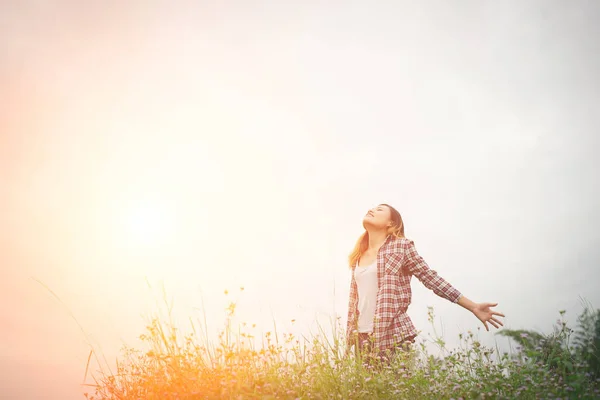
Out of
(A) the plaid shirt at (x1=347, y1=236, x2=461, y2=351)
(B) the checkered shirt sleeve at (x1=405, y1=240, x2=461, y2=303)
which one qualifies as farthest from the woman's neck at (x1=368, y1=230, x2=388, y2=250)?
(B) the checkered shirt sleeve at (x1=405, y1=240, x2=461, y2=303)

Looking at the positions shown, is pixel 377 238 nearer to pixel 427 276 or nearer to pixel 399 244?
pixel 399 244

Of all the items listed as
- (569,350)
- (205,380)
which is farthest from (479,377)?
(205,380)

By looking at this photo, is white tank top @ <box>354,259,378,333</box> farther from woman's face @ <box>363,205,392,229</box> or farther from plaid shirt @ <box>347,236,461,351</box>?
woman's face @ <box>363,205,392,229</box>

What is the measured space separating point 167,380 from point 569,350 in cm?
390

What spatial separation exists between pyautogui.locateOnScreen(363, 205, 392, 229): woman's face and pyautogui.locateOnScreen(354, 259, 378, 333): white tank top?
1.74ft

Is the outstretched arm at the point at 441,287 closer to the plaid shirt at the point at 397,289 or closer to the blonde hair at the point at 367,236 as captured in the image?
the plaid shirt at the point at 397,289

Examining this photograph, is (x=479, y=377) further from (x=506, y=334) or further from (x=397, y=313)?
(x=397, y=313)

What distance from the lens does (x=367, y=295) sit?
5.71 m

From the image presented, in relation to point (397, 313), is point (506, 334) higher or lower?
lower

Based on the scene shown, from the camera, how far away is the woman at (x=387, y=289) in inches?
204

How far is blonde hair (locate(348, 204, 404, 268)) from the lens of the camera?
6023 millimetres

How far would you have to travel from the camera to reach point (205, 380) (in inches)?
168

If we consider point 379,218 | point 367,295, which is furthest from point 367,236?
point 367,295

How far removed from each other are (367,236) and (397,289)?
1.18 meters
